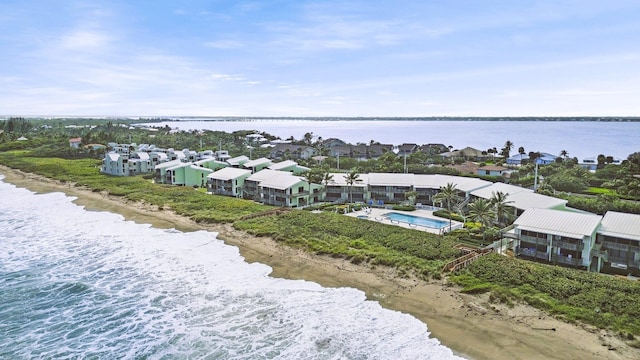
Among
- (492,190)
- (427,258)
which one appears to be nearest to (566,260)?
(427,258)

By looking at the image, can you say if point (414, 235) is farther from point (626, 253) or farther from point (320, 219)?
point (626, 253)

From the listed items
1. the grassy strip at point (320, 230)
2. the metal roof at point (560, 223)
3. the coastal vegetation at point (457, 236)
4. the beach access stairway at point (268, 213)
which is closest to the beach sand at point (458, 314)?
the coastal vegetation at point (457, 236)

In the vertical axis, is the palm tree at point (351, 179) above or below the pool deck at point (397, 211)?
above

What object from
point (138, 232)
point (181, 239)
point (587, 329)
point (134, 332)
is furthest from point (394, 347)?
point (138, 232)

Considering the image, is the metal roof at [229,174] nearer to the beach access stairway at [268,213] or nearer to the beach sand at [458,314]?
the beach access stairway at [268,213]

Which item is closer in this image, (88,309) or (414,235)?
(88,309)
